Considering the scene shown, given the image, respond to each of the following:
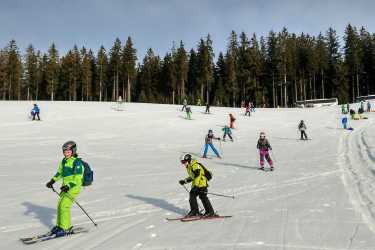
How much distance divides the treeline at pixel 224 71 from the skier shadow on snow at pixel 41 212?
6460 cm

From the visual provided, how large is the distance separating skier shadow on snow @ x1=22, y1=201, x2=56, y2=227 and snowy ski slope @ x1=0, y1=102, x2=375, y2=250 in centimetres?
2

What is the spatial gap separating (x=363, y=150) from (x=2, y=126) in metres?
26.0

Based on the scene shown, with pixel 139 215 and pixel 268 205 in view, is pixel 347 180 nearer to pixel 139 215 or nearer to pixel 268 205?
pixel 268 205

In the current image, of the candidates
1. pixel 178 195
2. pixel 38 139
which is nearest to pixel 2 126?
pixel 38 139

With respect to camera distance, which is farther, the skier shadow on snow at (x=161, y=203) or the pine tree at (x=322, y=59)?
the pine tree at (x=322, y=59)

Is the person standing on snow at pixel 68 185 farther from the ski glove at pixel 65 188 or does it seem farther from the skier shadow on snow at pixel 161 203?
the skier shadow on snow at pixel 161 203

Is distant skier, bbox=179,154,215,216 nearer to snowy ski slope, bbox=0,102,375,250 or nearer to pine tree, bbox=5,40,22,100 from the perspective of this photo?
snowy ski slope, bbox=0,102,375,250

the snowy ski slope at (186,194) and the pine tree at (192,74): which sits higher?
the pine tree at (192,74)

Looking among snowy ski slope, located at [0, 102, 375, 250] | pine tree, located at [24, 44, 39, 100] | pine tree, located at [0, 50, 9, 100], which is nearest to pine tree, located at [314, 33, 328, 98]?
snowy ski slope, located at [0, 102, 375, 250]

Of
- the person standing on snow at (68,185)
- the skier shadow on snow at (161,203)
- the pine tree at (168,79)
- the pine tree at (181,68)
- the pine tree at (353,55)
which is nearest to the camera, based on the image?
the person standing on snow at (68,185)

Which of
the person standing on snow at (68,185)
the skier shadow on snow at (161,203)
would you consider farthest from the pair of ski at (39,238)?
the skier shadow on snow at (161,203)

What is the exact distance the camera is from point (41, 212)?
9.39 meters

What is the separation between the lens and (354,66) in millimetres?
77375

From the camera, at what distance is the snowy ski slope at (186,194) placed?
685cm
